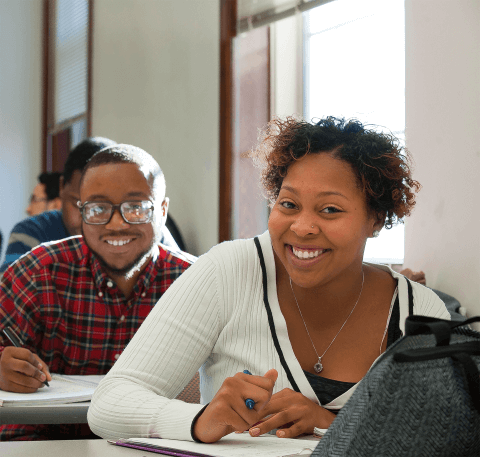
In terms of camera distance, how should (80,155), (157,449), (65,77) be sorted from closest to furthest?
(157,449)
(80,155)
(65,77)

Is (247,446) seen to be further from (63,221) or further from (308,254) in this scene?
(63,221)

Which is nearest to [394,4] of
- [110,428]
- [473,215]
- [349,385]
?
[473,215]

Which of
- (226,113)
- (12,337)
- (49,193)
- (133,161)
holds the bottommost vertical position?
(12,337)

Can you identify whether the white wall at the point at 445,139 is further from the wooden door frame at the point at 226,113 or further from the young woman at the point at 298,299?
the wooden door frame at the point at 226,113

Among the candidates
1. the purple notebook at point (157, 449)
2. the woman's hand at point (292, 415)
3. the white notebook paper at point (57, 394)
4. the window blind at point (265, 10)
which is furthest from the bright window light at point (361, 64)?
the purple notebook at point (157, 449)

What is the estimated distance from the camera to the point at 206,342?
130 cm

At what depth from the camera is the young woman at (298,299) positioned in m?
1.22

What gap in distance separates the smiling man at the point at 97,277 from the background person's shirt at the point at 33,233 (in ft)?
4.17

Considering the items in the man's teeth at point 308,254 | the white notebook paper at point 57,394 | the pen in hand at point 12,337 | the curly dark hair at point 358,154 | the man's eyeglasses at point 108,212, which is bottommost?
the white notebook paper at point 57,394

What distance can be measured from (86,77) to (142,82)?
131cm

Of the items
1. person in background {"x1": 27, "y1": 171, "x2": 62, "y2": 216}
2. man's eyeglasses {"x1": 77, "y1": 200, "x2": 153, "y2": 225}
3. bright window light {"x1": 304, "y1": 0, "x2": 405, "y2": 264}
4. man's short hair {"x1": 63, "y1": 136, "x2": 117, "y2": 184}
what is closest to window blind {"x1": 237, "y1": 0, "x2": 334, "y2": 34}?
bright window light {"x1": 304, "y1": 0, "x2": 405, "y2": 264}

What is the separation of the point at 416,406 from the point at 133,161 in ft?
5.11

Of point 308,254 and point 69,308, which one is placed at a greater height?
point 308,254

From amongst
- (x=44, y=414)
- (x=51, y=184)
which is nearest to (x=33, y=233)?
(x=51, y=184)
